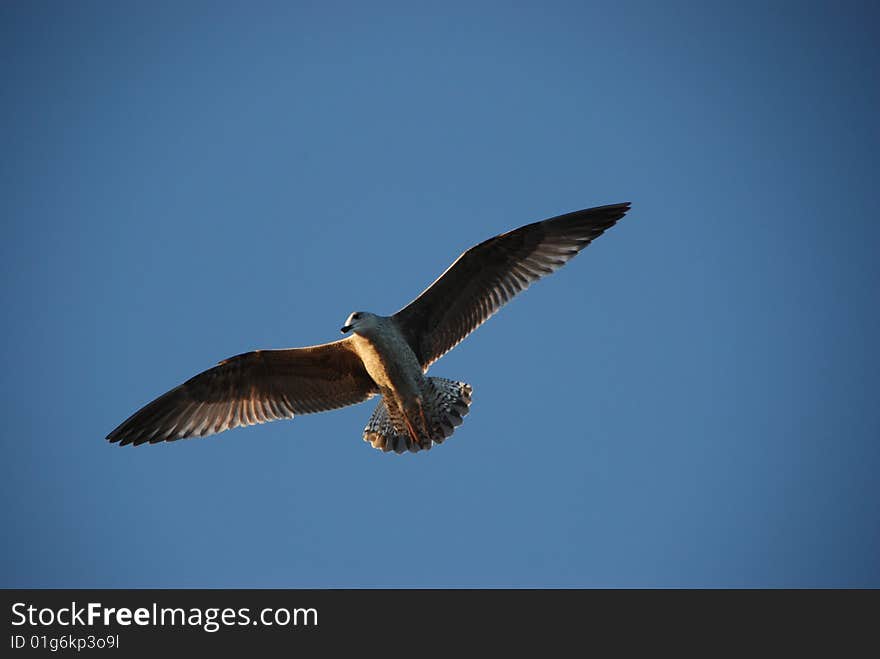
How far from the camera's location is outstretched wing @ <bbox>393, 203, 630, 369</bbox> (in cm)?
857

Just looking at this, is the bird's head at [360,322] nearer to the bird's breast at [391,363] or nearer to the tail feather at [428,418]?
the bird's breast at [391,363]

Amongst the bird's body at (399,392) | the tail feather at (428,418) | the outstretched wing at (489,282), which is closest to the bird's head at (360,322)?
the bird's body at (399,392)

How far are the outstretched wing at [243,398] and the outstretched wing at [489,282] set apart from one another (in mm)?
712

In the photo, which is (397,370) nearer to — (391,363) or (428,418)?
(391,363)

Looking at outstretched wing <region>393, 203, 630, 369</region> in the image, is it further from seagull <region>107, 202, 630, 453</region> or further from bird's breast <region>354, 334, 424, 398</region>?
bird's breast <region>354, 334, 424, 398</region>

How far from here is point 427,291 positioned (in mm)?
8391

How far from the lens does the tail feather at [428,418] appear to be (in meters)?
8.63

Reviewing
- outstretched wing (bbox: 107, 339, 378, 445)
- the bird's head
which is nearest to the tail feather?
outstretched wing (bbox: 107, 339, 378, 445)
